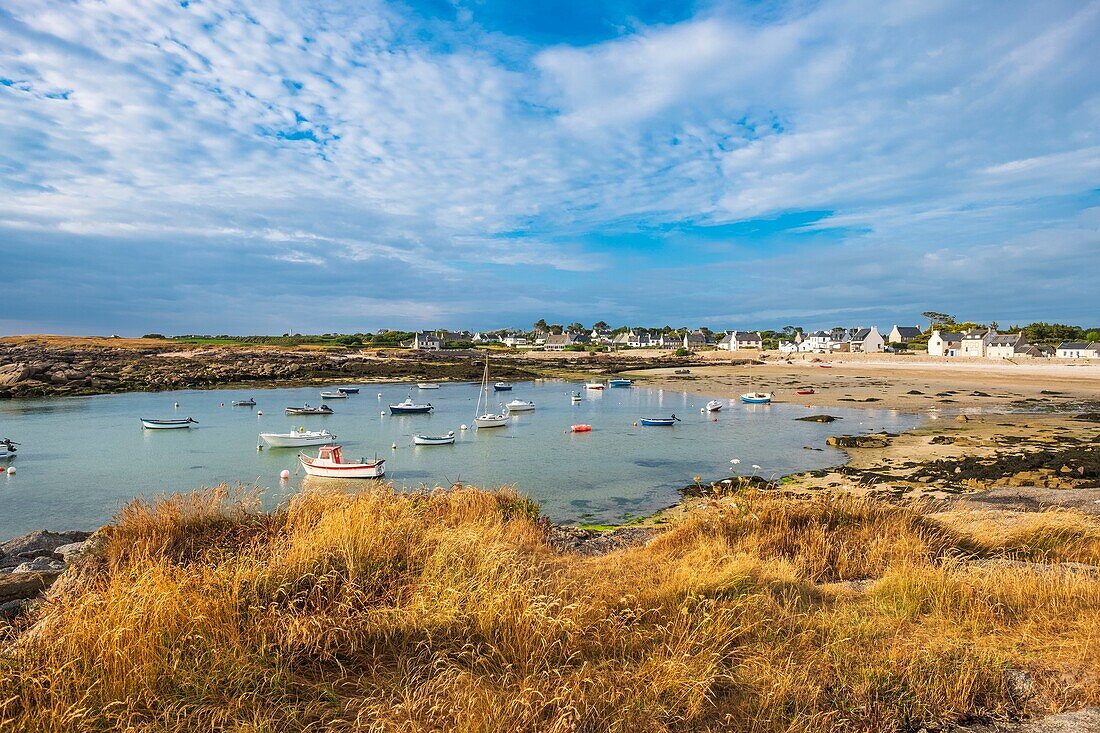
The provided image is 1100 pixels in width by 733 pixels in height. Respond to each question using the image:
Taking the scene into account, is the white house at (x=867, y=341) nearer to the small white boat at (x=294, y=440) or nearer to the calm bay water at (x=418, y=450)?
the calm bay water at (x=418, y=450)

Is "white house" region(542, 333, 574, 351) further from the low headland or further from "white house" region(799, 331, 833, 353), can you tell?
the low headland

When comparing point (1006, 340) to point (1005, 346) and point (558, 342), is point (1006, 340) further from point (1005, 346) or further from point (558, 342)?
point (558, 342)

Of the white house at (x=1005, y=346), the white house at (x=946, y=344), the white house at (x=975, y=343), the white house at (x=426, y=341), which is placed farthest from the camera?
the white house at (x=426, y=341)

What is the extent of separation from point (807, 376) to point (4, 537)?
266ft

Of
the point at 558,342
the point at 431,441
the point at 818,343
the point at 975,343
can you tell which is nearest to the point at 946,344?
the point at 975,343

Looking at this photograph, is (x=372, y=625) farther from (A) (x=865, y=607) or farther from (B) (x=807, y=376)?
(B) (x=807, y=376)

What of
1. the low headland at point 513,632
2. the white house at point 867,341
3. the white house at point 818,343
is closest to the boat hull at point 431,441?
the low headland at point 513,632

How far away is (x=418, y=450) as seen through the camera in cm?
3155

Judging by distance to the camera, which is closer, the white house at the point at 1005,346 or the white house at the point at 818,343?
the white house at the point at 1005,346

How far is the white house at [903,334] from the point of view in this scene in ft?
428

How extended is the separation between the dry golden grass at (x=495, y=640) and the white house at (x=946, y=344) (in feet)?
370

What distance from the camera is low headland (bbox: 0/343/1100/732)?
3773mm

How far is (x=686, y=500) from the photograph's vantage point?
1933 cm

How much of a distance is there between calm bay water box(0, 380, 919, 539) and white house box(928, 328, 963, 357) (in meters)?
71.5
